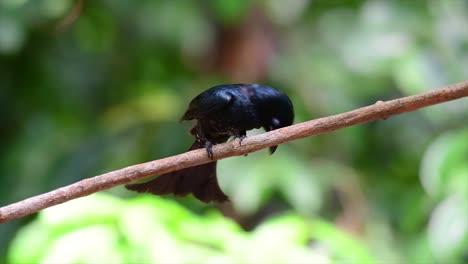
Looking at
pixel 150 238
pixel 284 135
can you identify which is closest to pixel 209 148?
pixel 284 135

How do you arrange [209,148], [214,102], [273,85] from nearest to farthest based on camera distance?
1. [209,148]
2. [214,102]
3. [273,85]

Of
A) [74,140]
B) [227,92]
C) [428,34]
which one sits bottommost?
[74,140]

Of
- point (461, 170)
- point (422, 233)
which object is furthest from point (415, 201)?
point (461, 170)

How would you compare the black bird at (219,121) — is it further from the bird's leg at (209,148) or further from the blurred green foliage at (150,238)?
the blurred green foliage at (150,238)

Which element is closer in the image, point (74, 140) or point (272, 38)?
point (74, 140)

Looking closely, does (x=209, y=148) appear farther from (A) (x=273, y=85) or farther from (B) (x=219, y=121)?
(A) (x=273, y=85)

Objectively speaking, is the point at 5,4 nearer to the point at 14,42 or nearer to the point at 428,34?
the point at 14,42

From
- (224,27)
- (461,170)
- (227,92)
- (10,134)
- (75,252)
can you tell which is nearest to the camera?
(227,92)
